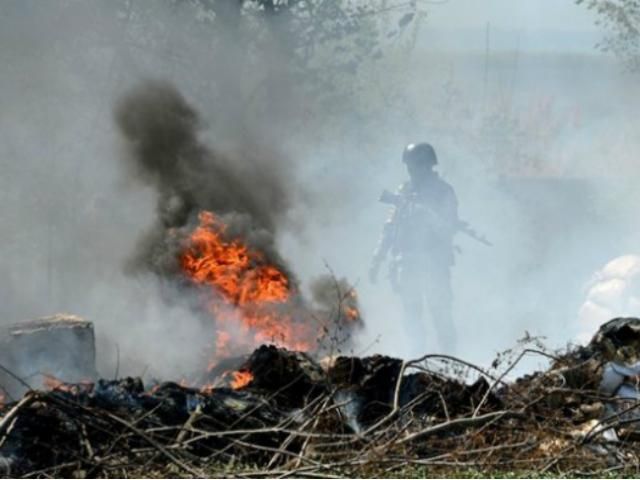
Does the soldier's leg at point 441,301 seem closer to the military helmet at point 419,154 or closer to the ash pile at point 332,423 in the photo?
the military helmet at point 419,154

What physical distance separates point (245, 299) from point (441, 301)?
278 cm

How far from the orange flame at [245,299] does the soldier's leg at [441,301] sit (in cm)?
211

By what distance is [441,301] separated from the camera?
12859 millimetres

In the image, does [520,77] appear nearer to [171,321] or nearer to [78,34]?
[78,34]

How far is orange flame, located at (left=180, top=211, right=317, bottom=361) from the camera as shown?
10914 mm

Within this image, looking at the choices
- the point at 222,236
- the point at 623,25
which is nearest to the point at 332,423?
the point at 222,236

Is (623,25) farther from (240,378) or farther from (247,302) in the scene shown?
(240,378)

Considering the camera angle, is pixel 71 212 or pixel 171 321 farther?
pixel 71 212

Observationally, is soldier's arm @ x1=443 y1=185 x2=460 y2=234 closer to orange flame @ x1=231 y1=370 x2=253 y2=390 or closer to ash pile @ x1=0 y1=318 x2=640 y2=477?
ash pile @ x1=0 y1=318 x2=640 y2=477

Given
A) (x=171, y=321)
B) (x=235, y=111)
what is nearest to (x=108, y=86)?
(x=235, y=111)

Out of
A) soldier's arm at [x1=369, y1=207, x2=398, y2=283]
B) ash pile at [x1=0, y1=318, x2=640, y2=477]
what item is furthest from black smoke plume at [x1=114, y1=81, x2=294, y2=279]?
ash pile at [x1=0, y1=318, x2=640, y2=477]

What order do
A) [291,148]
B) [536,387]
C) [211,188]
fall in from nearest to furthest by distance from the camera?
[536,387]
[211,188]
[291,148]

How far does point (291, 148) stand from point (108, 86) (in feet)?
12.3

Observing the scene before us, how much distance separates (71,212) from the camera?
54.0ft
